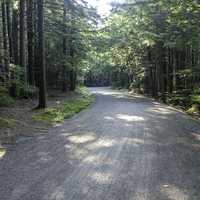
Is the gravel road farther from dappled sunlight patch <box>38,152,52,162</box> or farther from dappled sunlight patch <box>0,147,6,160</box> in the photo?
dappled sunlight patch <box>0,147,6,160</box>

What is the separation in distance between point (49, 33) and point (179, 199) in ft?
78.9

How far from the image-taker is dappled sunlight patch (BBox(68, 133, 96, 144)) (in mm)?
9961

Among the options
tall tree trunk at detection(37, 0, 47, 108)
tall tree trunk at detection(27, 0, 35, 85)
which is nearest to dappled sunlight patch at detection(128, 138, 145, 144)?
tall tree trunk at detection(37, 0, 47, 108)

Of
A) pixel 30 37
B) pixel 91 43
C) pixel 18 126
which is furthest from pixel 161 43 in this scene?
pixel 18 126

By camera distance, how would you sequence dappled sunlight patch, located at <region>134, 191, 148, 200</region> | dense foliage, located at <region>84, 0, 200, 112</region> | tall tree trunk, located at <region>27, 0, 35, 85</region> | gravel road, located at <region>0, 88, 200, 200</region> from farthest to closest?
1. tall tree trunk, located at <region>27, 0, 35, 85</region>
2. dense foliage, located at <region>84, 0, 200, 112</region>
3. gravel road, located at <region>0, 88, 200, 200</region>
4. dappled sunlight patch, located at <region>134, 191, 148, 200</region>

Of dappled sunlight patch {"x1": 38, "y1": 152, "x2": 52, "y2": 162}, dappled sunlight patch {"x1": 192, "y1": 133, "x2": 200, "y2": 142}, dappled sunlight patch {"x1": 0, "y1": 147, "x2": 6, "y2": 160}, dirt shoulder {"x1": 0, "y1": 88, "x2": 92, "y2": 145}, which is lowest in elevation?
dappled sunlight patch {"x1": 192, "y1": 133, "x2": 200, "y2": 142}

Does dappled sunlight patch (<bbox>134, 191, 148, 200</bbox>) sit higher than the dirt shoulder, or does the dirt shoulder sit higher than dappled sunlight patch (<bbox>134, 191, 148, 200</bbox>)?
the dirt shoulder

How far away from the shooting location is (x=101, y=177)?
6465 millimetres

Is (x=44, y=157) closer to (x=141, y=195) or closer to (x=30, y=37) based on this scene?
(x=141, y=195)

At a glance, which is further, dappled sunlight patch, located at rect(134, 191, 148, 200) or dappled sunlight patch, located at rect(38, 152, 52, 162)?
dappled sunlight patch, located at rect(38, 152, 52, 162)

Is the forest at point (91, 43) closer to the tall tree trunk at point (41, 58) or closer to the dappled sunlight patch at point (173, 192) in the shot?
the tall tree trunk at point (41, 58)

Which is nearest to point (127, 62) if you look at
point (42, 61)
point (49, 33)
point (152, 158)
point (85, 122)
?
point (49, 33)

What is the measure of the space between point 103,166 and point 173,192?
1.84 metres

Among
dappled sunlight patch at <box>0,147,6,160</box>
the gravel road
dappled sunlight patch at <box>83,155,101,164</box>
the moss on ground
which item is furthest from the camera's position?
the moss on ground
